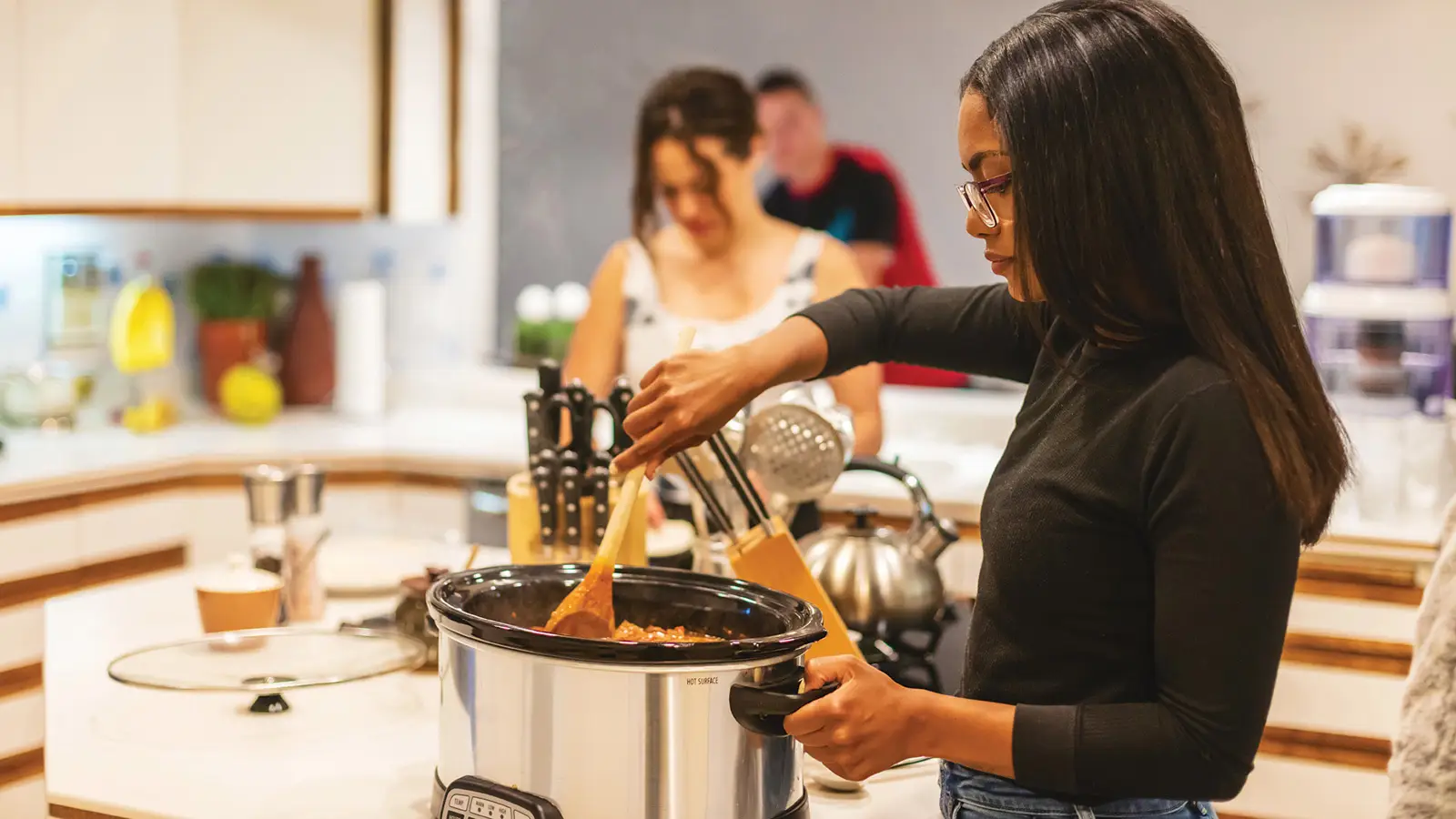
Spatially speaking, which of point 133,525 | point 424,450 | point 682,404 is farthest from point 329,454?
point 682,404

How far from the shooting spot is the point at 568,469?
1.51 metres

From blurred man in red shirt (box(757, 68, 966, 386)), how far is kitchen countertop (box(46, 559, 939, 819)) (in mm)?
2341

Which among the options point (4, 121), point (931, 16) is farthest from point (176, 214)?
point (931, 16)

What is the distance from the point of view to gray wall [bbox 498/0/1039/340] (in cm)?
362

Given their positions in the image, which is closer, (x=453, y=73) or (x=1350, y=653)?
(x=1350, y=653)

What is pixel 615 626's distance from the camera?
1.25m

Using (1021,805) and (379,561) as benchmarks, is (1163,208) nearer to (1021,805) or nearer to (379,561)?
(1021,805)

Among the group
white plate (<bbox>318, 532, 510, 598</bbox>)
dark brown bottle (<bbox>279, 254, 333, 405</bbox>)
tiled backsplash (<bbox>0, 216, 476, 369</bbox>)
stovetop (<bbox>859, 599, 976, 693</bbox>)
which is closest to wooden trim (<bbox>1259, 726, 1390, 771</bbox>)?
stovetop (<bbox>859, 599, 976, 693</bbox>)

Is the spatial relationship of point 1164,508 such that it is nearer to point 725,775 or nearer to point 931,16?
point 725,775

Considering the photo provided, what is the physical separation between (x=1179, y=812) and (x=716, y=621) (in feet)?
1.32

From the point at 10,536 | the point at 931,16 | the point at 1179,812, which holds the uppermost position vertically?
the point at 931,16

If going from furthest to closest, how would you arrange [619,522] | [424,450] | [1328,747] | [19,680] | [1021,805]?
1. [424,450]
2. [19,680]
3. [1328,747]
4. [619,522]
5. [1021,805]

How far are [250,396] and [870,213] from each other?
1695 mm

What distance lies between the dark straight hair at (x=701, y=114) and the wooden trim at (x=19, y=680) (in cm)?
168
